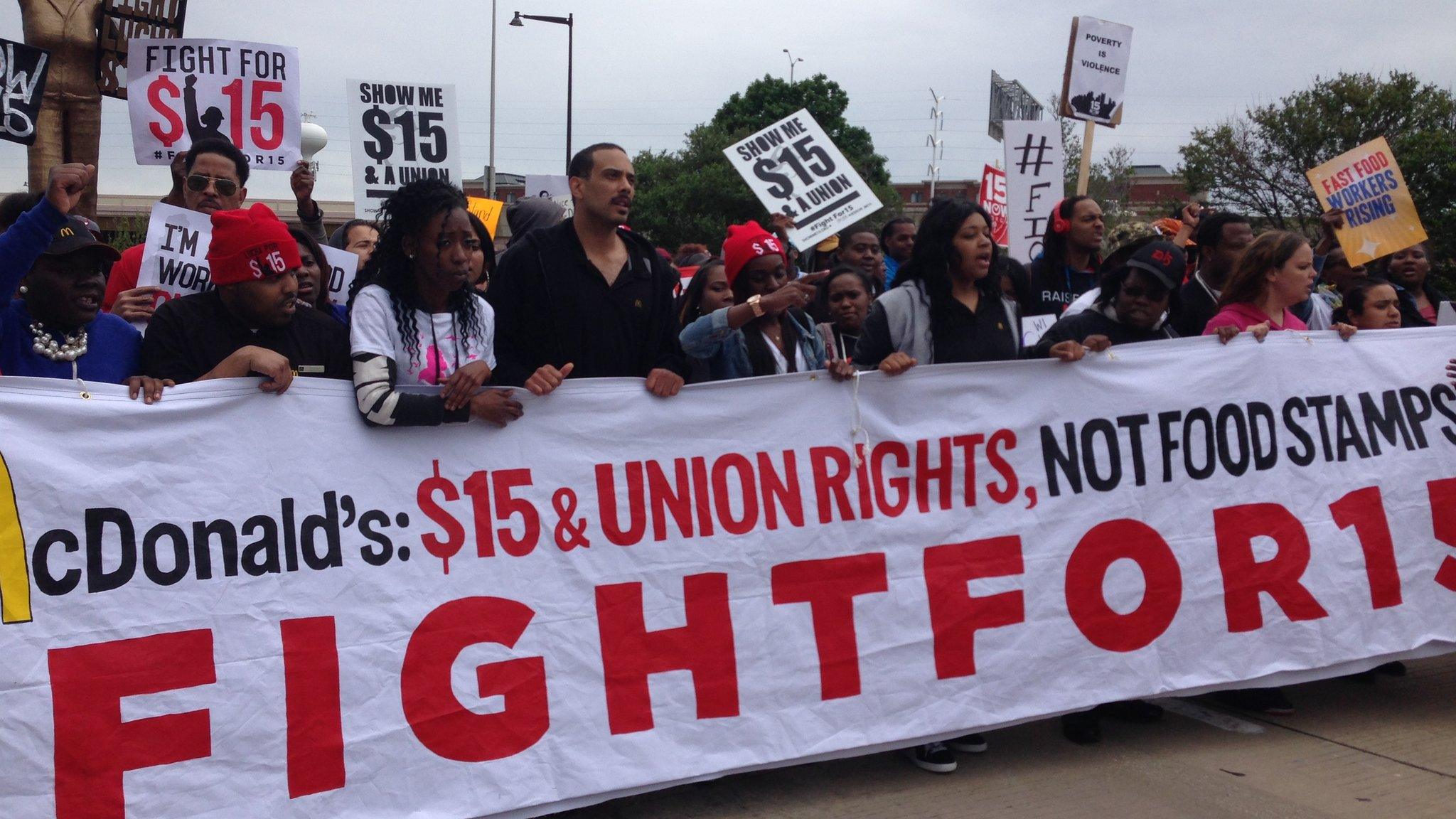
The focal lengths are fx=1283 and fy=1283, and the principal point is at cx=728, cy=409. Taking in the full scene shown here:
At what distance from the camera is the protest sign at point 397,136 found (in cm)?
724

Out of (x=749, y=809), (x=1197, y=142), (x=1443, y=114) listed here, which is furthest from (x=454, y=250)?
A: (x=1197, y=142)

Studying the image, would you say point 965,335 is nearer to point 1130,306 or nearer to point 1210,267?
point 1130,306

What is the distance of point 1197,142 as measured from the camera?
2906 cm

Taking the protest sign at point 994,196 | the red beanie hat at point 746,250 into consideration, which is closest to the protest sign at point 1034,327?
the red beanie hat at point 746,250

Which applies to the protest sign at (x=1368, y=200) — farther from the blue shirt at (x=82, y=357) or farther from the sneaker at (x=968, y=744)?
the blue shirt at (x=82, y=357)

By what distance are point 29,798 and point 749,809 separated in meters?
1.93

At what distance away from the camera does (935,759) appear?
13.6ft

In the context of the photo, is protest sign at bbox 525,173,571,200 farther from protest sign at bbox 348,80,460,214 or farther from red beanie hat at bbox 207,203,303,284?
red beanie hat at bbox 207,203,303,284

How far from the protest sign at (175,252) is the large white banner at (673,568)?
1.53 metres

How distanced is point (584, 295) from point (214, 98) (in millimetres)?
2991

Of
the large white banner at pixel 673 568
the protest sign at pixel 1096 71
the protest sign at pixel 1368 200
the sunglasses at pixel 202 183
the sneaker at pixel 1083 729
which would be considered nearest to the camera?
the large white banner at pixel 673 568

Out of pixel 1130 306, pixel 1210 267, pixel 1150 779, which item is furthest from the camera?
pixel 1210 267

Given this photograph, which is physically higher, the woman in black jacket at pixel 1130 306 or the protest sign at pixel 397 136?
the protest sign at pixel 397 136

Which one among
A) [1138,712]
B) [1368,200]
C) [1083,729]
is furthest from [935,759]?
[1368,200]
